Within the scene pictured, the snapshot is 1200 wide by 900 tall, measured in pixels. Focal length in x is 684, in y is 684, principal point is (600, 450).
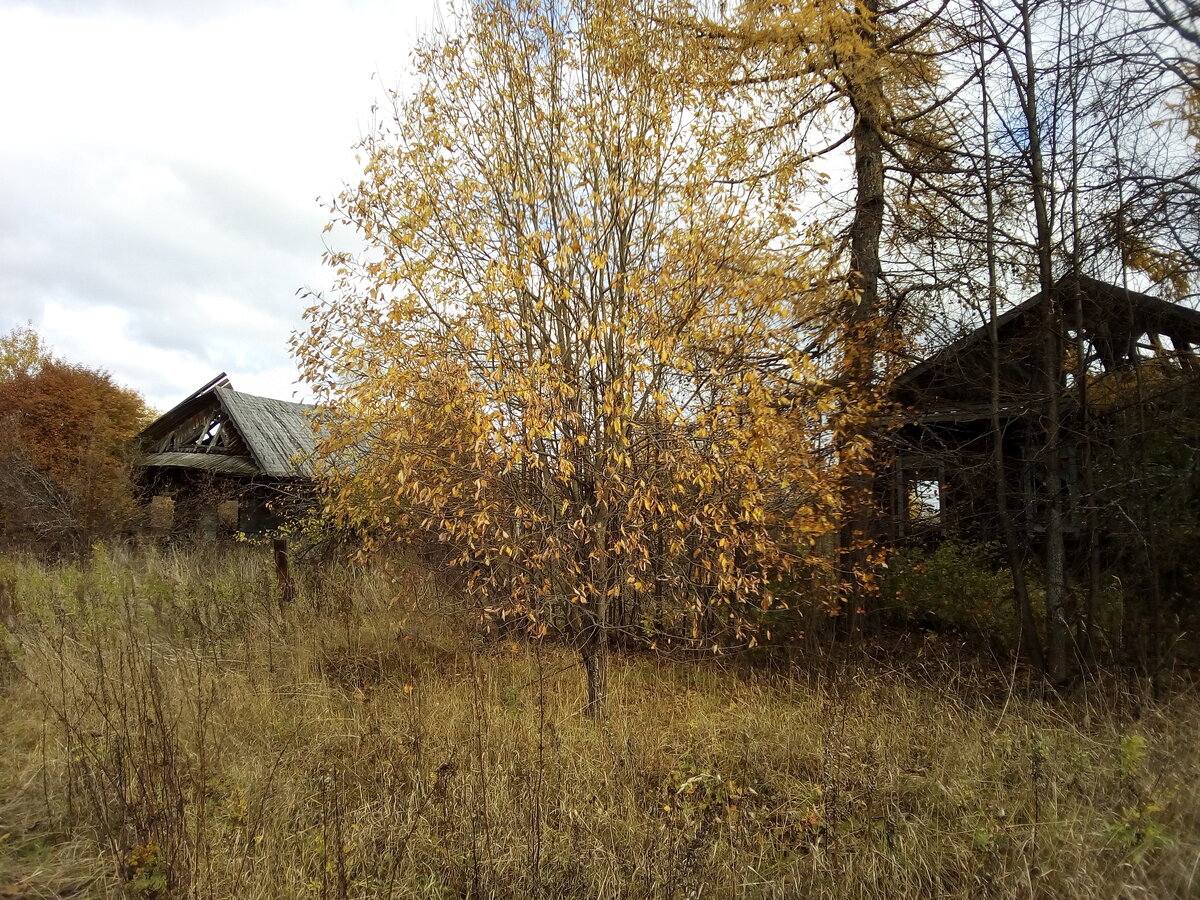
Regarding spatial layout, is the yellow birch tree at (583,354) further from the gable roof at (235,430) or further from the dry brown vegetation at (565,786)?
the gable roof at (235,430)

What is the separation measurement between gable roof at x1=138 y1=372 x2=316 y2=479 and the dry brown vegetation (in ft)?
42.7

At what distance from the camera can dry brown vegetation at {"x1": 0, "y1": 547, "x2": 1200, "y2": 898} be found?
122 inches

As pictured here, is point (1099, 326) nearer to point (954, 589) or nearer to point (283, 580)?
point (954, 589)

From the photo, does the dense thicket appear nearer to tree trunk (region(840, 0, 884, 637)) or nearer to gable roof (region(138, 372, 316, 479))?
gable roof (region(138, 372, 316, 479))

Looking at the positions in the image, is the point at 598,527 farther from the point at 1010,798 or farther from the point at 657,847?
the point at 1010,798

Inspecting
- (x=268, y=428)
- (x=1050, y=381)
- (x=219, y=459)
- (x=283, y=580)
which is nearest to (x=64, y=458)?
(x=219, y=459)

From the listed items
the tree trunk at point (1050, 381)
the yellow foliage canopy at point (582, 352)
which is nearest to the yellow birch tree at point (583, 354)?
the yellow foliage canopy at point (582, 352)

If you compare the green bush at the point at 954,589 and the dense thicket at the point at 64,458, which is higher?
the dense thicket at the point at 64,458

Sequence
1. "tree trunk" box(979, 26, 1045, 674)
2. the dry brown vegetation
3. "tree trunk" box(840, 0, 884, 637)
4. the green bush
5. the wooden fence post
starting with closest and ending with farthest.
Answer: the dry brown vegetation, "tree trunk" box(979, 26, 1045, 674), "tree trunk" box(840, 0, 884, 637), the green bush, the wooden fence post

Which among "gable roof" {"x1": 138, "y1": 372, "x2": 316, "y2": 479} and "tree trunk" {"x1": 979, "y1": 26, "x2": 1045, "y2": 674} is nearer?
"tree trunk" {"x1": 979, "y1": 26, "x2": 1045, "y2": 674}

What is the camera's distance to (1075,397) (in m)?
6.07

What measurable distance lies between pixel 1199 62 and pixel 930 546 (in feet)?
17.6

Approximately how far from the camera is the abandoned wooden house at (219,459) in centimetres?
1664

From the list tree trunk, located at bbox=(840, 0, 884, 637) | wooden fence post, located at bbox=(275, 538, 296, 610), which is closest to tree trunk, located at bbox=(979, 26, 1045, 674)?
tree trunk, located at bbox=(840, 0, 884, 637)
